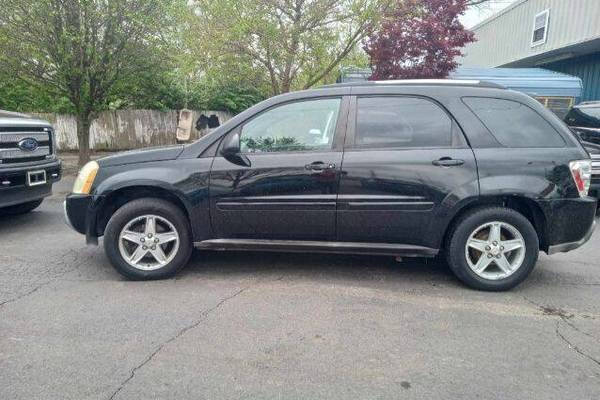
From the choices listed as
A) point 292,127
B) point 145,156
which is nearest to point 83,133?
point 145,156

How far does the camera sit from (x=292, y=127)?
13.3 feet

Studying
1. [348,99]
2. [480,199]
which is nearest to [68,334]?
[348,99]

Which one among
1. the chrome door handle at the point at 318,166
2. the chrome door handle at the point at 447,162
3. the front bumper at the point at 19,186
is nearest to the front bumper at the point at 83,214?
the front bumper at the point at 19,186

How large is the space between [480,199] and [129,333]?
300 cm

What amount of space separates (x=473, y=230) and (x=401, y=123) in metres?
1.13

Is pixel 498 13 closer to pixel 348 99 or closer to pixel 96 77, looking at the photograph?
pixel 96 77

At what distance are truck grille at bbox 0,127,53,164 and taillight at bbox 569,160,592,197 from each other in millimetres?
6230

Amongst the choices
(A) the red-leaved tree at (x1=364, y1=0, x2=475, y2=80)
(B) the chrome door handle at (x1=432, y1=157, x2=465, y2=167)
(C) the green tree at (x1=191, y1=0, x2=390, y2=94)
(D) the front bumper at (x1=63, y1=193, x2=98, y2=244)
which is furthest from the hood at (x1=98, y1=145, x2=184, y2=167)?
(A) the red-leaved tree at (x1=364, y1=0, x2=475, y2=80)

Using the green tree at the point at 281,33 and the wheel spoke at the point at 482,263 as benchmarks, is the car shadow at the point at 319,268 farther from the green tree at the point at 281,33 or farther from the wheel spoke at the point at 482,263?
the green tree at the point at 281,33

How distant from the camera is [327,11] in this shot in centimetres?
910

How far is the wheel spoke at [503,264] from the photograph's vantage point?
3.89 metres

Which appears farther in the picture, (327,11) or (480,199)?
(327,11)

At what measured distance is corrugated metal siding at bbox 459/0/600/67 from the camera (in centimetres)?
1218

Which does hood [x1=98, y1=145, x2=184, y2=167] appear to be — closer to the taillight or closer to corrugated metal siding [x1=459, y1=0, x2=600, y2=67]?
the taillight
